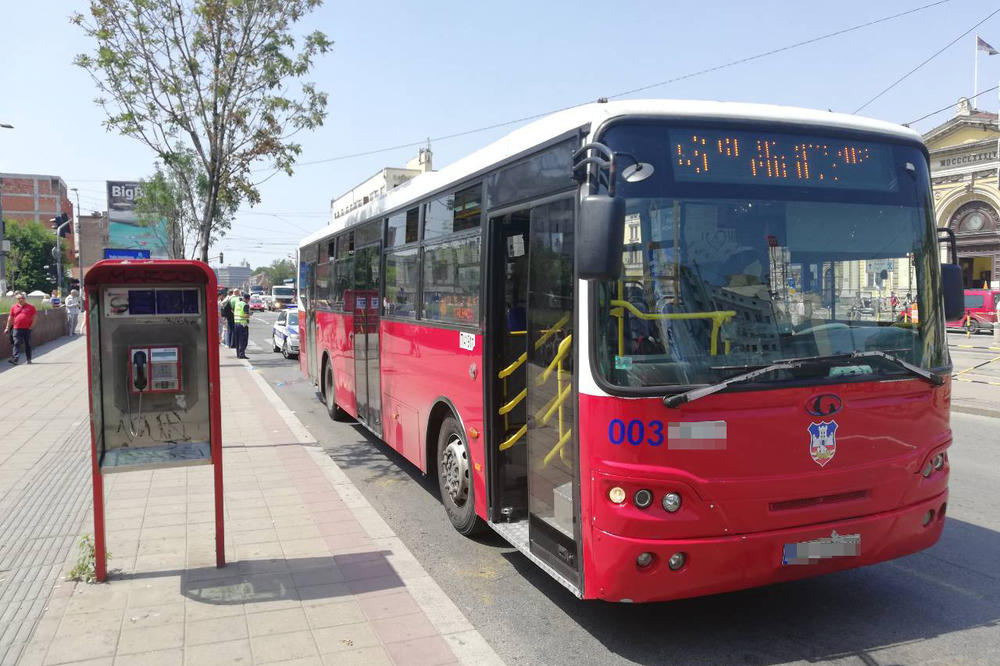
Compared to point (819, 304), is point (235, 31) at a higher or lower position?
higher

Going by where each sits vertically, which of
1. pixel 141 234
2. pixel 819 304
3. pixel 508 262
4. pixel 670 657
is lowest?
pixel 670 657

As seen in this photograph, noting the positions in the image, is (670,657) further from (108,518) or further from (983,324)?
(983,324)

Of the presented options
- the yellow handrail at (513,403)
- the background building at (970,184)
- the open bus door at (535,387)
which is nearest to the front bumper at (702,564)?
the open bus door at (535,387)

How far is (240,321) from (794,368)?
1993 centimetres

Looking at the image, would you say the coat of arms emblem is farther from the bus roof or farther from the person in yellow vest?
the person in yellow vest

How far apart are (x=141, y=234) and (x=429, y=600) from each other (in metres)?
94.7

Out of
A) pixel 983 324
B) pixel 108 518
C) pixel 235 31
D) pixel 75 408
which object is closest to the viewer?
pixel 108 518

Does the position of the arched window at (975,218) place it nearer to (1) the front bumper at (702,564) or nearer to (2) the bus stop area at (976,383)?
(2) the bus stop area at (976,383)

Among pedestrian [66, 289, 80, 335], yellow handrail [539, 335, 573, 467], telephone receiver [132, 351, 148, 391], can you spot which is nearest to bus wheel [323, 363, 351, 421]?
telephone receiver [132, 351, 148, 391]

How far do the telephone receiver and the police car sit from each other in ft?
58.9

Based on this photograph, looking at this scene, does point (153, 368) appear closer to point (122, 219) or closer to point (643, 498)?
point (643, 498)

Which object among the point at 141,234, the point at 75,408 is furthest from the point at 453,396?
the point at 141,234

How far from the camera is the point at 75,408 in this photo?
12.8 m

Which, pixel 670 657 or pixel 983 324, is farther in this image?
pixel 983 324
